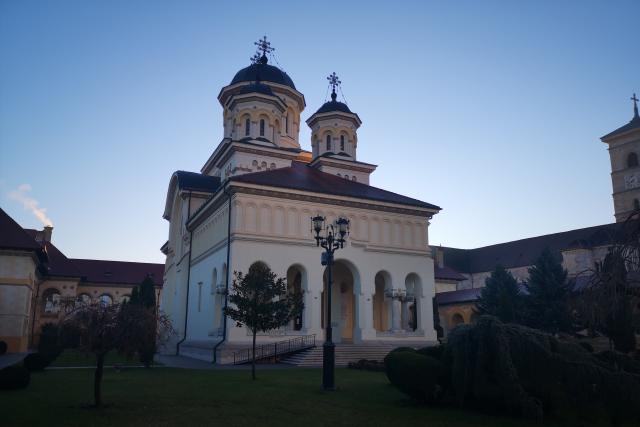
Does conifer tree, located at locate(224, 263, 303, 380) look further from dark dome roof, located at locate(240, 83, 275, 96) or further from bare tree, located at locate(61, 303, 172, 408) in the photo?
dark dome roof, located at locate(240, 83, 275, 96)

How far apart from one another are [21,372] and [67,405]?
3477 mm

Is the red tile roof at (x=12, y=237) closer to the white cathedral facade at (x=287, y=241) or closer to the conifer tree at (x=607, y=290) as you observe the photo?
the white cathedral facade at (x=287, y=241)

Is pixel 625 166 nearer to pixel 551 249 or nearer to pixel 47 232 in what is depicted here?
pixel 551 249

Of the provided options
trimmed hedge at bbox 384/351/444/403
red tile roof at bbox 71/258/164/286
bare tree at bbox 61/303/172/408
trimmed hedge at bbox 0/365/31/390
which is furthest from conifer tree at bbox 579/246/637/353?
red tile roof at bbox 71/258/164/286

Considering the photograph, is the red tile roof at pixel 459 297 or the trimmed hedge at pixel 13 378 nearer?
the trimmed hedge at pixel 13 378

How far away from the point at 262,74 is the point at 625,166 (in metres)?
48.2

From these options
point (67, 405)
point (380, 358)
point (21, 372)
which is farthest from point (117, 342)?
point (380, 358)

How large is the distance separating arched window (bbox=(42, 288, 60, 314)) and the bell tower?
63.2 metres

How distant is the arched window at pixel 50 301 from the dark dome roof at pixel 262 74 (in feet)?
93.4

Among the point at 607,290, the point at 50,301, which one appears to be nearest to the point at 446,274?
the point at 50,301

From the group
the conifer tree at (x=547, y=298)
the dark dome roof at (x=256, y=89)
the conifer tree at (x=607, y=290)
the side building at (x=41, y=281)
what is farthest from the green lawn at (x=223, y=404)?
the dark dome roof at (x=256, y=89)

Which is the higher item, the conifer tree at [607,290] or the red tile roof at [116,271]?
the red tile roof at [116,271]

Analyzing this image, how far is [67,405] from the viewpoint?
470 inches

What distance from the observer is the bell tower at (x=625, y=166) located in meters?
64.9
